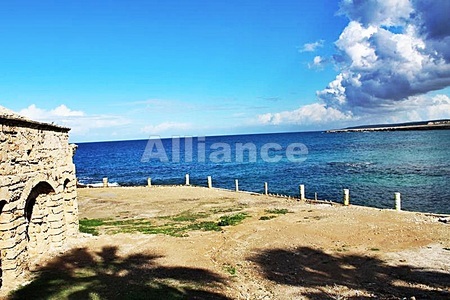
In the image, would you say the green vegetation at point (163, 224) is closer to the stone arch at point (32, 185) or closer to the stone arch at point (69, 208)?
the stone arch at point (69, 208)

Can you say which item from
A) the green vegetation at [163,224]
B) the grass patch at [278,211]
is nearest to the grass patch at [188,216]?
the green vegetation at [163,224]

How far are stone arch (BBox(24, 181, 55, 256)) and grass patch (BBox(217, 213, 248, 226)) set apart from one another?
31.3 feet

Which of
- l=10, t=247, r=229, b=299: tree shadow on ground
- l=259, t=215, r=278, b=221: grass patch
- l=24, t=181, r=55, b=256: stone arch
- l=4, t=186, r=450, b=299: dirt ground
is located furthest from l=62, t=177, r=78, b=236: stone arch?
l=259, t=215, r=278, b=221: grass patch

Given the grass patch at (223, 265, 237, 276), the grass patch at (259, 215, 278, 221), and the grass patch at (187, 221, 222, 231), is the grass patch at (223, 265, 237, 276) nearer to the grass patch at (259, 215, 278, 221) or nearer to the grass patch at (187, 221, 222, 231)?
the grass patch at (187, 221, 222, 231)

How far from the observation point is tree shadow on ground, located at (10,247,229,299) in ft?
36.4

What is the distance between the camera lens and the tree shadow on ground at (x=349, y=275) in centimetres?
1163

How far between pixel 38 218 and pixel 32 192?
1217 mm

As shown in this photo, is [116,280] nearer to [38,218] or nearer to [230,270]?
[230,270]

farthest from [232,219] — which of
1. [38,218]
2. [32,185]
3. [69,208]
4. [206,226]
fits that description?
[32,185]

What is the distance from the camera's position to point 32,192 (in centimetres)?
1434

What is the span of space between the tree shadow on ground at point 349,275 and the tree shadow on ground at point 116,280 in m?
2.69

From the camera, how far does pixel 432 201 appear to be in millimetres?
32719

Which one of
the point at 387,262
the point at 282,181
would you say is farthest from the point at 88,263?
the point at 282,181

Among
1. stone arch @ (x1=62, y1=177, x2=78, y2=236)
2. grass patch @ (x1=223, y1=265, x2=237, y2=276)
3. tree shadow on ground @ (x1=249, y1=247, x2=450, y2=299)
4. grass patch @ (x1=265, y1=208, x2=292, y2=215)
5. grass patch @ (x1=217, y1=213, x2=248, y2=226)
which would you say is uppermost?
stone arch @ (x1=62, y1=177, x2=78, y2=236)
